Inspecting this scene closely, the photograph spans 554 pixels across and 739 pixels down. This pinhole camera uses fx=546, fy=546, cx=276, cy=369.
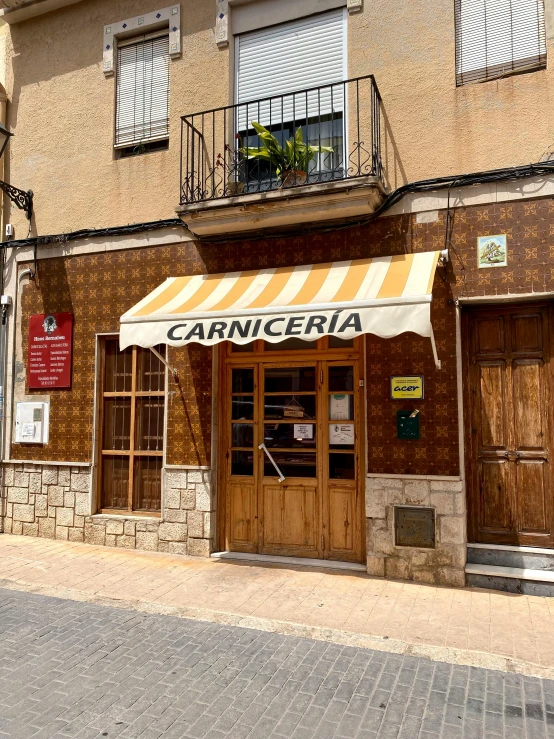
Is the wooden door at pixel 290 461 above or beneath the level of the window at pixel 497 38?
beneath

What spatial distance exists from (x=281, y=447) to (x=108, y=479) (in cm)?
258

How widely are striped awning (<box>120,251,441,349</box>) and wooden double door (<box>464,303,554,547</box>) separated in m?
1.15

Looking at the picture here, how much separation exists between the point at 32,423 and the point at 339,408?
14.7 ft

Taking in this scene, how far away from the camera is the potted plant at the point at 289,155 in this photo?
6512 mm

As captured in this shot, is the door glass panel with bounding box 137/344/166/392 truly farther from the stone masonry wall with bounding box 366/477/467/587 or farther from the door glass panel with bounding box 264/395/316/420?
the stone masonry wall with bounding box 366/477/467/587

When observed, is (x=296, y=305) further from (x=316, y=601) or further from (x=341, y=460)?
(x=316, y=601)

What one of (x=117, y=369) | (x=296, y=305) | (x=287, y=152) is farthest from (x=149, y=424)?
(x=287, y=152)

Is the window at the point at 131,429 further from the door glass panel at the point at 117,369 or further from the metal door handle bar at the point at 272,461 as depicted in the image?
the metal door handle bar at the point at 272,461

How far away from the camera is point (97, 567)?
6449mm

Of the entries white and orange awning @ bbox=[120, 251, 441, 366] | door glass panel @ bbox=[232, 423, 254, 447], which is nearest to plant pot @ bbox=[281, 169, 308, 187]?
white and orange awning @ bbox=[120, 251, 441, 366]

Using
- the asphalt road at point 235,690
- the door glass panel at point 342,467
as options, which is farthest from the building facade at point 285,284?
Answer: the asphalt road at point 235,690

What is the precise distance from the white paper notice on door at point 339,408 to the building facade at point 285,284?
0.06 m

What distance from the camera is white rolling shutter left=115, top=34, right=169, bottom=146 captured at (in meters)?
7.77

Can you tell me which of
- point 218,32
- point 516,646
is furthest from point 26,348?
point 516,646
